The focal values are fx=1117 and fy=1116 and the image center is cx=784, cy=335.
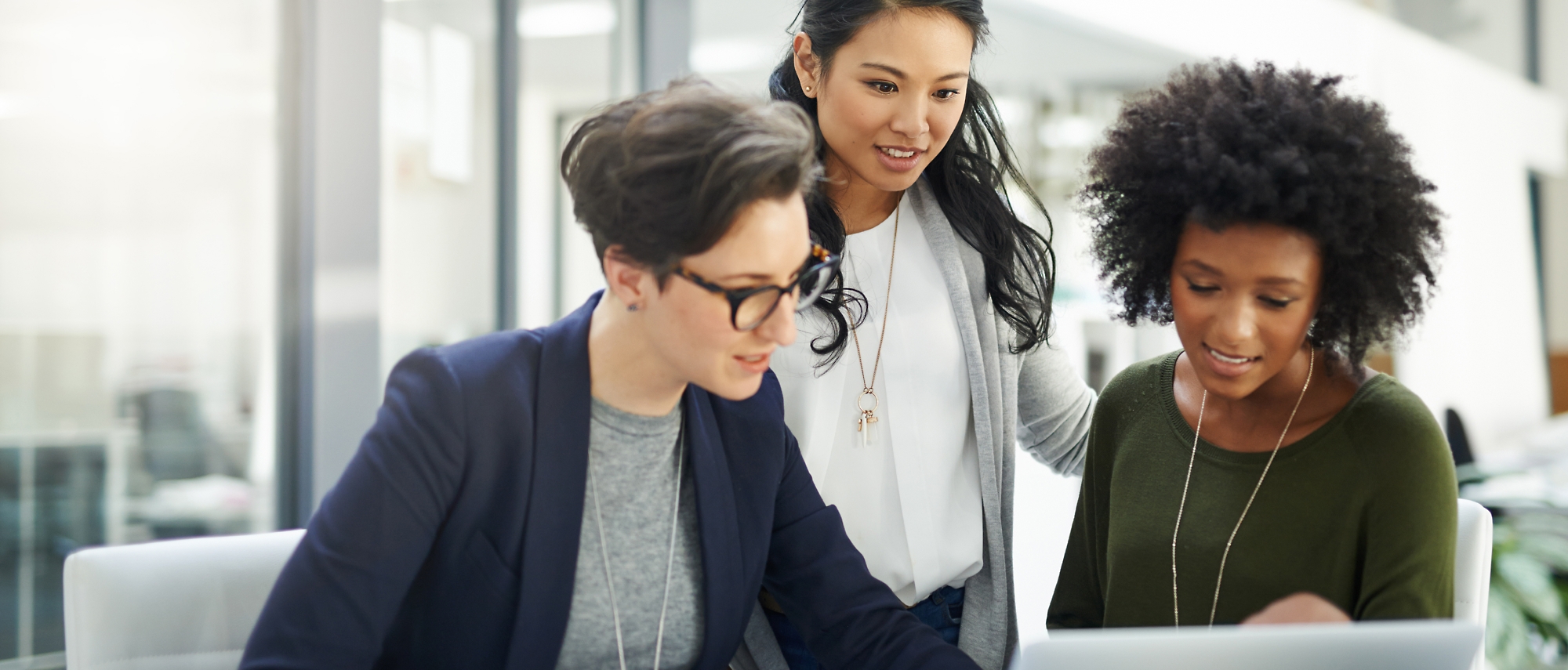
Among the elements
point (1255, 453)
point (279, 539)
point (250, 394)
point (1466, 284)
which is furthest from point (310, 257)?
point (1466, 284)

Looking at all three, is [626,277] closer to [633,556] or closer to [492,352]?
[492,352]

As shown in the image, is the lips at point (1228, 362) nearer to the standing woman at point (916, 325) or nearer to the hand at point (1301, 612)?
the hand at point (1301, 612)

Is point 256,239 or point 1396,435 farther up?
point 256,239

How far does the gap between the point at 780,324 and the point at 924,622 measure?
2.01ft

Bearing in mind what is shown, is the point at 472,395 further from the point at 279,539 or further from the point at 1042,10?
the point at 1042,10

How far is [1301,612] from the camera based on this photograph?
1.09m

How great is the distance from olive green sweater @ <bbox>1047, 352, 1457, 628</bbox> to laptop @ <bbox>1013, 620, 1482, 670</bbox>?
255 mm

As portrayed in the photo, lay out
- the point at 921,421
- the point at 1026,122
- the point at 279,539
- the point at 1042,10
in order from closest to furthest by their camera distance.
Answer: the point at 279,539
the point at 921,421
the point at 1042,10
the point at 1026,122

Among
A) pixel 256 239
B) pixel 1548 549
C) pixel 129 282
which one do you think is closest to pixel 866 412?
pixel 256 239

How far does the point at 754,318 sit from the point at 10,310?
1.98m

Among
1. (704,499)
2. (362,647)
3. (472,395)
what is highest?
(472,395)

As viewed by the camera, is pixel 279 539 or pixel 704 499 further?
pixel 279 539

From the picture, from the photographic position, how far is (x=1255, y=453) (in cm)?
128

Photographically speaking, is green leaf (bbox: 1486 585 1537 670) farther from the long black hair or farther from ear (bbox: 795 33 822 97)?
ear (bbox: 795 33 822 97)
